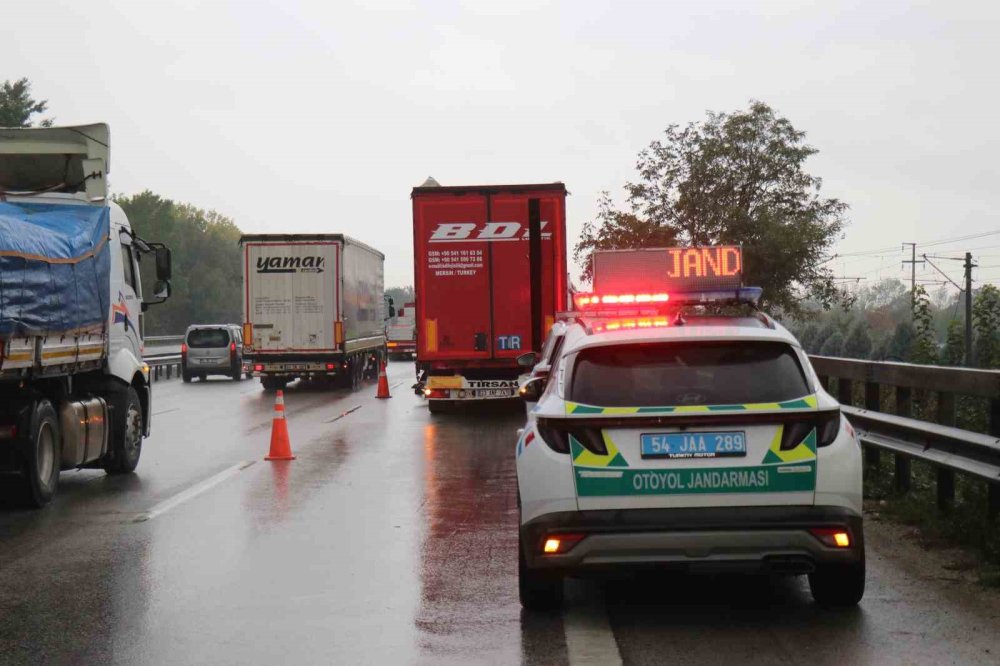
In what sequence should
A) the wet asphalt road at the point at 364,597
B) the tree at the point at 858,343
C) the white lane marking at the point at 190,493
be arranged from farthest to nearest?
the tree at the point at 858,343
the white lane marking at the point at 190,493
the wet asphalt road at the point at 364,597

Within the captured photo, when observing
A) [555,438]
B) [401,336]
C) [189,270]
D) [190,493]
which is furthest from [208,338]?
[189,270]

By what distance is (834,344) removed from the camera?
349 feet

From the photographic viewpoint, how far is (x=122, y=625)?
654 centimetres

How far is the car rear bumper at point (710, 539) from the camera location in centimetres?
602

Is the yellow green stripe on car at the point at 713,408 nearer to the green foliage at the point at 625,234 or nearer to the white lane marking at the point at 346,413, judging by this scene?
the white lane marking at the point at 346,413

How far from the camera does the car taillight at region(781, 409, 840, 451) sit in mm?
6145

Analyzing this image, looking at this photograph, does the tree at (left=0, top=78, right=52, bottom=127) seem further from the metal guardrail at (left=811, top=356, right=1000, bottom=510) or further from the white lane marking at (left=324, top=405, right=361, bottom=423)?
the metal guardrail at (left=811, top=356, right=1000, bottom=510)

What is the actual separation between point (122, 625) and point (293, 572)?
153 cm

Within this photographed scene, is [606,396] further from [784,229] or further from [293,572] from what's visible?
[784,229]

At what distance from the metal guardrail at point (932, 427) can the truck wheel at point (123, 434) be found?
Result: 727 centimetres

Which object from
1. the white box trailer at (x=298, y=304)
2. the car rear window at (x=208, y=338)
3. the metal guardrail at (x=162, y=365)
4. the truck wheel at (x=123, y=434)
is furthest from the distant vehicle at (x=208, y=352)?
the truck wheel at (x=123, y=434)

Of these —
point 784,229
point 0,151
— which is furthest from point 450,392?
point 784,229

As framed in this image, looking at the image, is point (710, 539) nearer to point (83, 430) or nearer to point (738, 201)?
point (83, 430)

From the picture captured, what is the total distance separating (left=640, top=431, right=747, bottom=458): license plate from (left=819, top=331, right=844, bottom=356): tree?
101340mm
